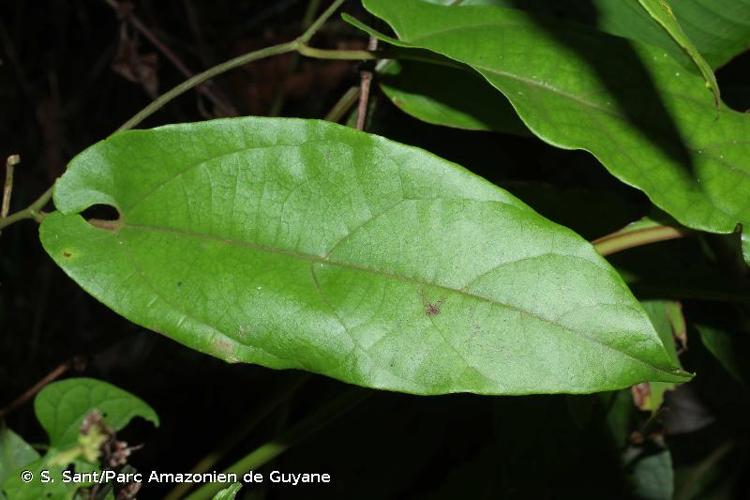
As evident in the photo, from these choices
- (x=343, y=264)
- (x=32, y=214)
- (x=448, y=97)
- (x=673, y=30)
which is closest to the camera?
(x=673, y=30)

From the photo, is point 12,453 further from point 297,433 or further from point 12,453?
point 297,433

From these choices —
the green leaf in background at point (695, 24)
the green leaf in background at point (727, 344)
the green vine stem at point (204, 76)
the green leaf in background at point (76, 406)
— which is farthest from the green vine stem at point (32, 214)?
the green leaf in background at point (727, 344)

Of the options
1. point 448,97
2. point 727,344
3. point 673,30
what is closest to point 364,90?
point 448,97

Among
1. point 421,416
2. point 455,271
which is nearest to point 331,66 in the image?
point 421,416

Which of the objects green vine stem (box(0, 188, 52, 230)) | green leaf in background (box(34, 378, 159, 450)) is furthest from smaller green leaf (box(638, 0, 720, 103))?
green leaf in background (box(34, 378, 159, 450))

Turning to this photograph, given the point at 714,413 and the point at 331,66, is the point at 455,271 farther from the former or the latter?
the point at 331,66

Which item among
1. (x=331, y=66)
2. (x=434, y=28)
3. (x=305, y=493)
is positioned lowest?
(x=305, y=493)
